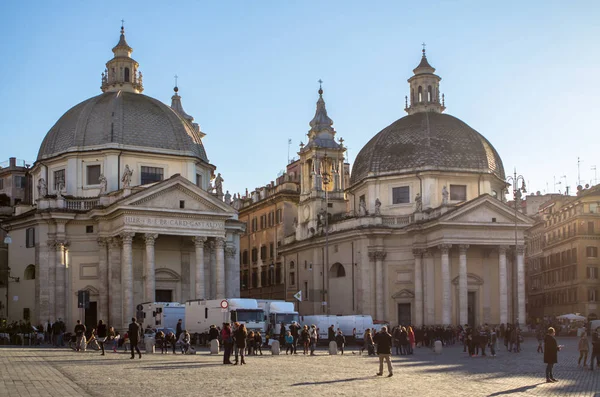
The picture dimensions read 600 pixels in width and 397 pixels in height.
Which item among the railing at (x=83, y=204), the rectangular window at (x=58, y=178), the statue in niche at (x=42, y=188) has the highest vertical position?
the rectangular window at (x=58, y=178)

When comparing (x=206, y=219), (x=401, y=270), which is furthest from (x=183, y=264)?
(x=401, y=270)

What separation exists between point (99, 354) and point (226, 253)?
26.8 metres

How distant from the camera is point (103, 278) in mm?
62844

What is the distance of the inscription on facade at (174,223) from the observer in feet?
200

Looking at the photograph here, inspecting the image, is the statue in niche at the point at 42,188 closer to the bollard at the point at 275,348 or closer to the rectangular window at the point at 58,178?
the rectangular window at the point at 58,178

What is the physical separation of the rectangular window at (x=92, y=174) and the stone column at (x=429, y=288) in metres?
26.0

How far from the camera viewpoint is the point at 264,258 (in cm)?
9594

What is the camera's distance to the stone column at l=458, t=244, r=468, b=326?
6869 centimetres

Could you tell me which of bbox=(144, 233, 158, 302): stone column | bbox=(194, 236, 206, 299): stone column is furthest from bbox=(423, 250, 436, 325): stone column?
bbox=(144, 233, 158, 302): stone column

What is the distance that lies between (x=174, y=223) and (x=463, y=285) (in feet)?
73.5

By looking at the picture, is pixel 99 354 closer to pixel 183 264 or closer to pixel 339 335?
pixel 339 335

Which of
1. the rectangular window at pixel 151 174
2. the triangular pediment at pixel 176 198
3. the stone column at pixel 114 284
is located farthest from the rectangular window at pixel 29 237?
the triangular pediment at pixel 176 198

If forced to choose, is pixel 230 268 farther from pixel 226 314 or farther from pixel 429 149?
pixel 429 149

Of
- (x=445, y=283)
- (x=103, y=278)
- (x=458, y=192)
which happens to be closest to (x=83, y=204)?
(x=103, y=278)
